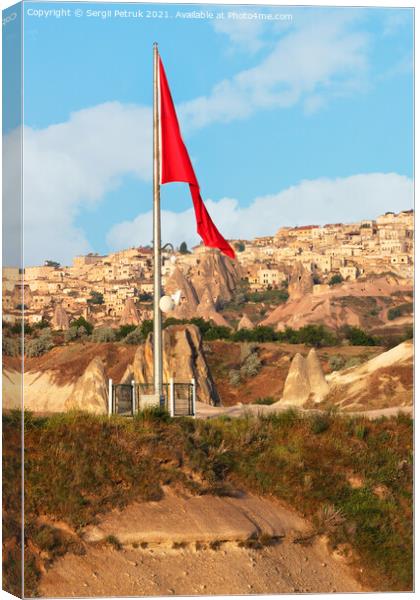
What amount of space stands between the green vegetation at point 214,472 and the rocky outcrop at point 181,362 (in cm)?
692

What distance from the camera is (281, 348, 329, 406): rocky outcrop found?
69.4 ft

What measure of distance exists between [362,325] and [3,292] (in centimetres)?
1669

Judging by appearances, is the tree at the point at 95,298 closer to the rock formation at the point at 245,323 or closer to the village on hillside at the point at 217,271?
the village on hillside at the point at 217,271

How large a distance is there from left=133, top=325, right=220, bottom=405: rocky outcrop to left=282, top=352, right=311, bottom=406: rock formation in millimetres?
1643

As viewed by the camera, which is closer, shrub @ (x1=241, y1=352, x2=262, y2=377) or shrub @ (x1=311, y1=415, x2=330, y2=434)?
shrub @ (x1=311, y1=415, x2=330, y2=434)

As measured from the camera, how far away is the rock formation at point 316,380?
21108mm

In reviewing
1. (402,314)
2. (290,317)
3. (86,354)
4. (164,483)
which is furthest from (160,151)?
(290,317)

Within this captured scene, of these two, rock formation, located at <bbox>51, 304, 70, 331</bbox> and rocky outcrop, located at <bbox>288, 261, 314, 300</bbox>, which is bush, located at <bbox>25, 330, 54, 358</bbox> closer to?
rock formation, located at <bbox>51, 304, 70, 331</bbox>

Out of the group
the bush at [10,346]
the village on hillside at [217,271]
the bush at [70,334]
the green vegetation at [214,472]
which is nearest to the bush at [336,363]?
the village on hillside at [217,271]

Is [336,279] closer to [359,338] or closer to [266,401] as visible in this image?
[359,338]

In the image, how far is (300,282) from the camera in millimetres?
31781

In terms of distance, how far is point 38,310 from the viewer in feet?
80.0

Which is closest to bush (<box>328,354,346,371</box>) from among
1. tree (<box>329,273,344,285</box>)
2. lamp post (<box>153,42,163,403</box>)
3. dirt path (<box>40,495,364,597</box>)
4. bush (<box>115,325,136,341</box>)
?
tree (<box>329,273,344,285</box>)

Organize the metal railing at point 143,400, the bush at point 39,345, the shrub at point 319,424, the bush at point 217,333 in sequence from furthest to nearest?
the bush at point 217,333
the bush at point 39,345
the shrub at point 319,424
the metal railing at point 143,400
